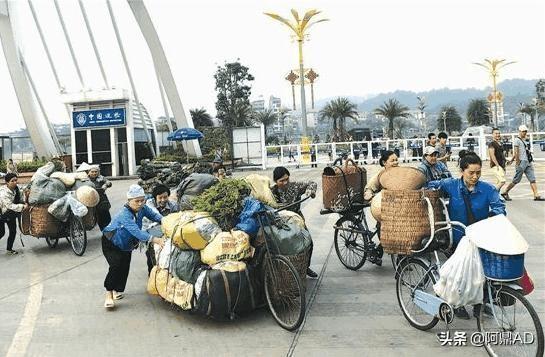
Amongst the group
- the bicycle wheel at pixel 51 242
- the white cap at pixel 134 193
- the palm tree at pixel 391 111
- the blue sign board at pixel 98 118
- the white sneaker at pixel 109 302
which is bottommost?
the white sneaker at pixel 109 302

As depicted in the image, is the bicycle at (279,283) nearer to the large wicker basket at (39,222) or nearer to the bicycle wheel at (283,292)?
the bicycle wheel at (283,292)

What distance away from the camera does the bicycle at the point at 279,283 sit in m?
4.30

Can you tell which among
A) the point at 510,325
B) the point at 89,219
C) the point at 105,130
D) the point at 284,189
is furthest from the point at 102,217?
the point at 105,130

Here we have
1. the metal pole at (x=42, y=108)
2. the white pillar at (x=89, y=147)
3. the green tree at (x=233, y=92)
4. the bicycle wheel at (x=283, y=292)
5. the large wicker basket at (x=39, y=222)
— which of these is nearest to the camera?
the bicycle wheel at (x=283, y=292)

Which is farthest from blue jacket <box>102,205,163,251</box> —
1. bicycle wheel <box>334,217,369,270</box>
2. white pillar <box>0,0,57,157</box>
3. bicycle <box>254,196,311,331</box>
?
white pillar <box>0,0,57,157</box>

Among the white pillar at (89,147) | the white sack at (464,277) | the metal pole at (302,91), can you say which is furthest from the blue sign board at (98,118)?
the white sack at (464,277)

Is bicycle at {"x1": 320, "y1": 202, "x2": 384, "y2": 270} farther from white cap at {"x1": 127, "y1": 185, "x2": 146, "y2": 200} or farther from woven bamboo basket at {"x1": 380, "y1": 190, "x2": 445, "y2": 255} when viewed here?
white cap at {"x1": 127, "y1": 185, "x2": 146, "y2": 200}

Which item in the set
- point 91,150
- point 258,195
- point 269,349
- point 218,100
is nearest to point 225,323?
point 269,349

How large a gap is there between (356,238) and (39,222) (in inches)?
195

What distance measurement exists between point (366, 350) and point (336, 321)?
68 centimetres

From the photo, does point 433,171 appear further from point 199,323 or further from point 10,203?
point 10,203

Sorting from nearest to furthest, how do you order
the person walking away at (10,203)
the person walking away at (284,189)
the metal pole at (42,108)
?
1. the person walking away at (284,189)
2. the person walking away at (10,203)
3. the metal pole at (42,108)

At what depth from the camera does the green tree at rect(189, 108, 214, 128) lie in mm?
57344

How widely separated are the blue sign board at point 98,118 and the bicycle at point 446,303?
24.3 meters
